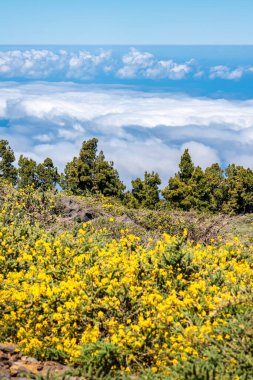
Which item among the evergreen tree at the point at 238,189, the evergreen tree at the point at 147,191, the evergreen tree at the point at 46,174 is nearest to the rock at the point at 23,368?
the evergreen tree at the point at 147,191

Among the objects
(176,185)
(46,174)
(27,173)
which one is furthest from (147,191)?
(27,173)

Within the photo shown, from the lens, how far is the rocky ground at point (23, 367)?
263 inches

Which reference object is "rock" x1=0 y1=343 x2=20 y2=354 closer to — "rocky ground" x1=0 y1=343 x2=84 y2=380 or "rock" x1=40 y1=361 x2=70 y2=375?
"rocky ground" x1=0 y1=343 x2=84 y2=380

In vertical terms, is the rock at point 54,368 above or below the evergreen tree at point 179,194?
below

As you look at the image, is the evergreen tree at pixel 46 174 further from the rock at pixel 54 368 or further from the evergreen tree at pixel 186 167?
the rock at pixel 54 368

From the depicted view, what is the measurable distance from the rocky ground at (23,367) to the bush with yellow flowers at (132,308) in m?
0.18

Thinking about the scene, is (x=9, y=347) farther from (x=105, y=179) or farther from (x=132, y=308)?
(x=105, y=179)

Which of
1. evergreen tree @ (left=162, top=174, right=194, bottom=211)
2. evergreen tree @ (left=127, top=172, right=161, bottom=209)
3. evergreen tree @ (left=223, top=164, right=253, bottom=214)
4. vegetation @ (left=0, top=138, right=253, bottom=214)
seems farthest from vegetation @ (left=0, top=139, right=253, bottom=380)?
evergreen tree @ (left=223, top=164, right=253, bottom=214)

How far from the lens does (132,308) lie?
8.24 m

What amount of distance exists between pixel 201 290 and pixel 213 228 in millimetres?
10852

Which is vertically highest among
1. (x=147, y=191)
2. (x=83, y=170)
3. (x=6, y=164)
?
(x=6, y=164)

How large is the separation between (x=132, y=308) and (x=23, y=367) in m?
2.20

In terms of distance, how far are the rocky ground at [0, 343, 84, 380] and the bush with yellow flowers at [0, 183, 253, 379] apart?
18 cm

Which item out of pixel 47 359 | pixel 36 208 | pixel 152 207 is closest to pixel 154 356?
pixel 47 359
